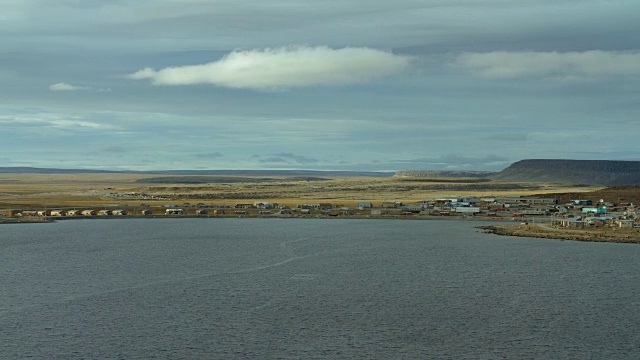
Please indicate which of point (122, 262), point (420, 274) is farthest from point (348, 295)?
point (122, 262)

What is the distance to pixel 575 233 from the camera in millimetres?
Result: 114250

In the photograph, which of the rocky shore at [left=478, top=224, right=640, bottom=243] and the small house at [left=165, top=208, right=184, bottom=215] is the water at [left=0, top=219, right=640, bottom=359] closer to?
the rocky shore at [left=478, top=224, right=640, bottom=243]

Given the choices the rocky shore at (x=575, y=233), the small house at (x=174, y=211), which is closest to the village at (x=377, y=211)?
the small house at (x=174, y=211)

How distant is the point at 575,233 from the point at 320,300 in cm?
6906

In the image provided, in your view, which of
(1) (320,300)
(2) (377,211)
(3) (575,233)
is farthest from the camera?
(2) (377,211)

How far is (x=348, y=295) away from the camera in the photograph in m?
59.6

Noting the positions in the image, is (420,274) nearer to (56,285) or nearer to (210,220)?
(56,285)

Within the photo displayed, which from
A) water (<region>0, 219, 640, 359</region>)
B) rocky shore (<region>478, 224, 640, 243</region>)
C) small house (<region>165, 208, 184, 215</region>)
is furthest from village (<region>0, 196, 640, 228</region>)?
water (<region>0, 219, 640, 359</region>)

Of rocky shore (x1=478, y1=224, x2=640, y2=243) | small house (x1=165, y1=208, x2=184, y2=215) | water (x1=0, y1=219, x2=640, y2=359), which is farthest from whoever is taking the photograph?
small house (x1=165, y1=208, x2=184, y2=215)

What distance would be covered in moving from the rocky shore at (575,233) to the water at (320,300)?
590 centimetres

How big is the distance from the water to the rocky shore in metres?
5.90

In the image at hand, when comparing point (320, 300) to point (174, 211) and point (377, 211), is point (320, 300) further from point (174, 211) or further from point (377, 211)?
point (174, 211)

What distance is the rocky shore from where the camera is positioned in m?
106

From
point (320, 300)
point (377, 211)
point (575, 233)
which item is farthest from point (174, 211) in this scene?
point (320, 300)
